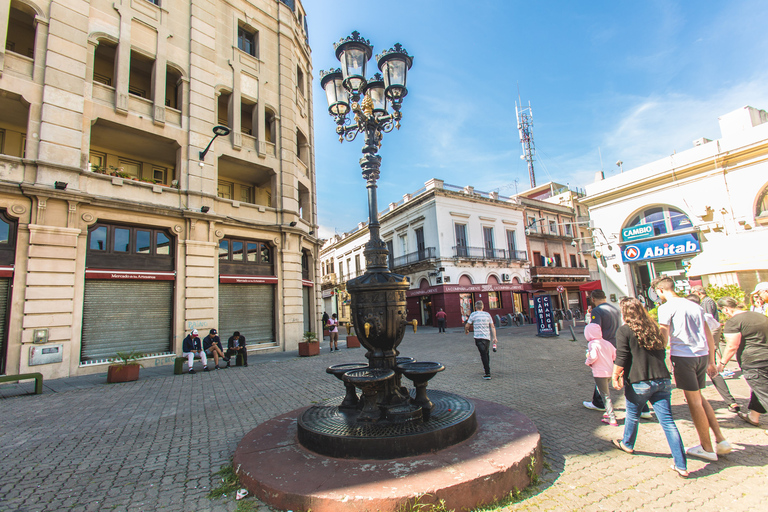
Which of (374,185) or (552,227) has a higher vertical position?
(552,227)

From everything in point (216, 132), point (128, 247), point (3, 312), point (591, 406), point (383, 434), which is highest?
point (216, 132)

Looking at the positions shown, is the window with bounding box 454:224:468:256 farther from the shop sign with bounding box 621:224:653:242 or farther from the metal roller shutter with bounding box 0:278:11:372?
the metal roller shutter with bounding box 0:278:11:372

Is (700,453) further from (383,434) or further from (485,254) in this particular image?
(485,254)

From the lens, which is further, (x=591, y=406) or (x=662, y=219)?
(x=662, y=219)

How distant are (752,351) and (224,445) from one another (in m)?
6.80

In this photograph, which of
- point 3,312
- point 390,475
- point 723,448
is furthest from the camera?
point 3,312

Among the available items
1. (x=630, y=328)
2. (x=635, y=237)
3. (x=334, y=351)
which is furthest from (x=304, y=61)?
(x=630, y=328)

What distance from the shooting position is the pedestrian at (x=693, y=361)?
11.5 ft

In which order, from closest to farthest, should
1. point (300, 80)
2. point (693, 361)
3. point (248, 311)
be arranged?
point (693, 361)
point (248, 311)
point (300, 80)

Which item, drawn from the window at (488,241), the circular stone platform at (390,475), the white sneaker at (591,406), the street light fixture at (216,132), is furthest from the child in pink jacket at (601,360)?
the window at (488,241)

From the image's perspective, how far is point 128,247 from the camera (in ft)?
40.2

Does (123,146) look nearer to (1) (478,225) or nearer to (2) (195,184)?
(2) (195,184)

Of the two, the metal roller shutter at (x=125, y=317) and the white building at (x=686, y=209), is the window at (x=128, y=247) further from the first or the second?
the white building at (x=686, y=209)

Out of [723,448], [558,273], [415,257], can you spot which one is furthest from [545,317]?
[558,273]
